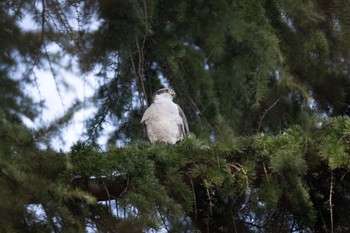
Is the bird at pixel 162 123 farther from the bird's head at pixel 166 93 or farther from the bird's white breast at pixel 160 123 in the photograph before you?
the bird's head at pixel 166 93

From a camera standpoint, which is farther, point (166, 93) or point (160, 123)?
point (166, 93)

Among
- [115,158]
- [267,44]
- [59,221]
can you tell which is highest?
[267,44]

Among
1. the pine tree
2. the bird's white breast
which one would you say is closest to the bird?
the bird's white breast

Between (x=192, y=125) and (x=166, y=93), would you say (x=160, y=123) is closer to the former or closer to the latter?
(x=166, y=93)

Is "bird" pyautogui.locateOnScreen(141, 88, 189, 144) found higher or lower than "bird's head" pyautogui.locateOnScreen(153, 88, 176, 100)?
lower

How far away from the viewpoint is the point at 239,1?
4.22 meters

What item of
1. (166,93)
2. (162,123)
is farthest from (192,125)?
(162,123)

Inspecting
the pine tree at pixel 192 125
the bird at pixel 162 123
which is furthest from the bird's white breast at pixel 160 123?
the pine tree at pixel 192 125

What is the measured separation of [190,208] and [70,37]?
172 cm

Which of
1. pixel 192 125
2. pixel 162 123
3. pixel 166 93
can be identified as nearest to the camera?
pixel 162 123

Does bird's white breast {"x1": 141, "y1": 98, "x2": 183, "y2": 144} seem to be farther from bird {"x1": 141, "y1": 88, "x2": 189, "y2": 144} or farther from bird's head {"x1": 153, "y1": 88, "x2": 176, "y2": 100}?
bird's head {"x1": 153, "y1": 88, "x2": 176, "y2": 100}

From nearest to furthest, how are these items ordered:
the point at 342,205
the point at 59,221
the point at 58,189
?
1. the point at 58,189
2. the point at 59,221
3. the point at 342,205

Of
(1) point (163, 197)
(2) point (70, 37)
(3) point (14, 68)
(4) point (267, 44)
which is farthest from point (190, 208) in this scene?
(3) point (14, 68)

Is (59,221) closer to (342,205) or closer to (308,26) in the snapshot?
(342,205)
